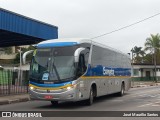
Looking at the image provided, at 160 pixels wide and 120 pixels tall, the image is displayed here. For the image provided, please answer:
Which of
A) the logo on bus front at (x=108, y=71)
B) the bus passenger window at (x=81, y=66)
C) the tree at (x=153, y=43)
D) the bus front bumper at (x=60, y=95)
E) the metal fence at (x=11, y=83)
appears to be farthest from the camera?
the tree at (x=153, y=43)

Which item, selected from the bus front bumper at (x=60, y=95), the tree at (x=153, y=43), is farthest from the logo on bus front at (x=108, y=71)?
the tree at (x=153, y=43)

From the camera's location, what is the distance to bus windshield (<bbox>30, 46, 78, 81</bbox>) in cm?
1591

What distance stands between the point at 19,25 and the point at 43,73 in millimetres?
9987

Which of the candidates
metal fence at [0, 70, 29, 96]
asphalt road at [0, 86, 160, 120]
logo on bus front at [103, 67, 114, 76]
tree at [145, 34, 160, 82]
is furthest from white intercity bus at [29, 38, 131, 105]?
tree at [145, 34, 160, 82]

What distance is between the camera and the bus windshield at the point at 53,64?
626 inches

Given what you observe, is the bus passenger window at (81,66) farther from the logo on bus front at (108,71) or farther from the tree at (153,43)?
the tree at (153,43)

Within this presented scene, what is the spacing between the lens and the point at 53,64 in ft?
53.0

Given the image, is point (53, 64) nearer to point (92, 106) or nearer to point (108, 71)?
point (92, 106)

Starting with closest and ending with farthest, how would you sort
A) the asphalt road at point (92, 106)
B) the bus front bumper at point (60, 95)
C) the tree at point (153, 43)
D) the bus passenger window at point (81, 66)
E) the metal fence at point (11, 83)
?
the bus front bumper at point (60, 95)
the asphalt road at point (92, 106)
the bus passenger window at point (81, 66)
the metal fence at point (11, 83)
the tree at point (153, 43)

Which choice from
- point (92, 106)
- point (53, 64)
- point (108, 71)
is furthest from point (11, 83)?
point (53, 64)

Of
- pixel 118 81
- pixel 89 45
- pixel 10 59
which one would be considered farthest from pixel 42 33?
pixel 10 59

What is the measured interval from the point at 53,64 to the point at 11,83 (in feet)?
32.0

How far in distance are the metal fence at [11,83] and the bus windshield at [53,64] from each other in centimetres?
853

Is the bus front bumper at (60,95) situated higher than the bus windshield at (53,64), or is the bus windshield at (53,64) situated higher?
the bus windshield at (53,64)
